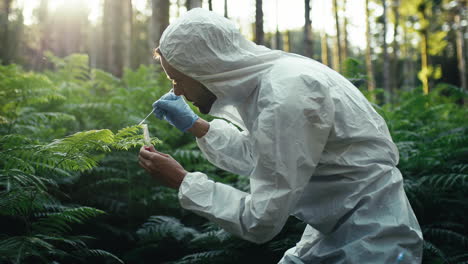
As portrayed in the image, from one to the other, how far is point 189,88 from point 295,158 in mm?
863

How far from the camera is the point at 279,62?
84.6 inches

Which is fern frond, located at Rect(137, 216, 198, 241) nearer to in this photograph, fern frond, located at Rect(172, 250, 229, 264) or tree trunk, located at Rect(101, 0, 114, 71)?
fern frond, located at Rect(172, 250, 229, 264)

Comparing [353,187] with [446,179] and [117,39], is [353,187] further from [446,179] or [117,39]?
[117,39]

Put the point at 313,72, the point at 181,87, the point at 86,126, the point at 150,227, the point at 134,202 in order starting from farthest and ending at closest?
the point at 86,126 < the point at 134,202 < the point at 150,227 < the point at 181,87 < the point at 313,72

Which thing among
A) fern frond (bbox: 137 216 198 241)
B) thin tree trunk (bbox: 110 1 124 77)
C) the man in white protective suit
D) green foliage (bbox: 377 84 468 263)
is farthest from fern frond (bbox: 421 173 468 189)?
thin tree trunk (bbox: 110 1 124 77)

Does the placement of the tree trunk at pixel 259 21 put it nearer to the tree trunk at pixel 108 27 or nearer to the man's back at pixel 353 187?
the man's back at pixel 353 187

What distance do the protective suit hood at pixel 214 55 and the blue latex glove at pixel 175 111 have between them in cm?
56

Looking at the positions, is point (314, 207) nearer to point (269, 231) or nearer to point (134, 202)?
point (269, 231)

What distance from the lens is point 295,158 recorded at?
1.88 m

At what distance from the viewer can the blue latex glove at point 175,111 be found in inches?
108

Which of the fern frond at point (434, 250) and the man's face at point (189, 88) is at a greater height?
the man's face at point (189, 88)

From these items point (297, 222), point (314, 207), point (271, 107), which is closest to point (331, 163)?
point (314, 207)

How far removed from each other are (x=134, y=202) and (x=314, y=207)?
268 cm

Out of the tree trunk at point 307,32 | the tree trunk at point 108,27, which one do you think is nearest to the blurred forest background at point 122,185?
the tree trunk at point 307,32
